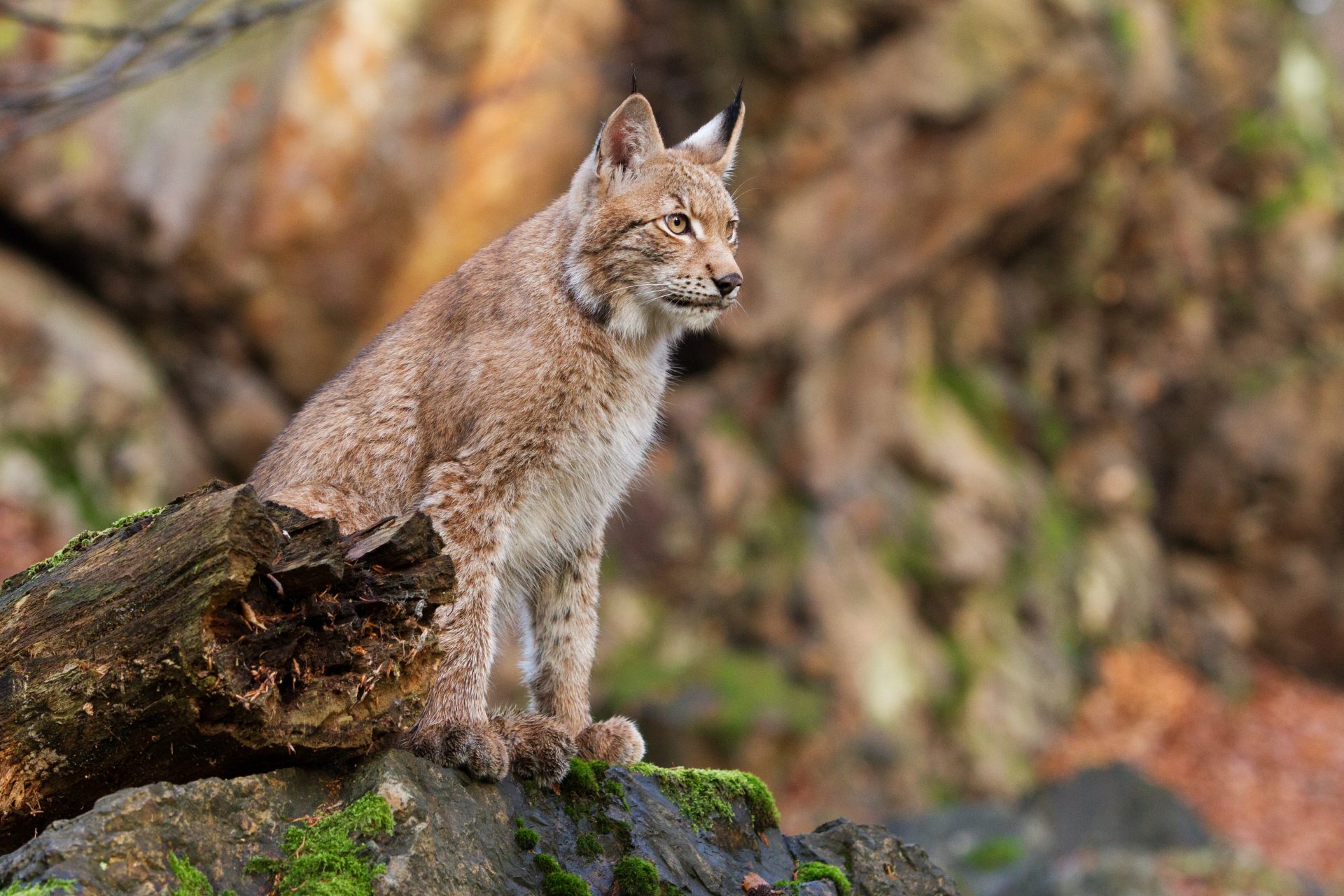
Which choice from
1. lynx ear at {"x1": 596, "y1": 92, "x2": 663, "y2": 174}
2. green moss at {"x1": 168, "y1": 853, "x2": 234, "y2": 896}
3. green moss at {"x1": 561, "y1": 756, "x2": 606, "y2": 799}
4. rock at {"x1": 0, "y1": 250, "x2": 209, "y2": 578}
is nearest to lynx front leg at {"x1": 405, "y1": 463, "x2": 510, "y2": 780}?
green moss at {"x1": 561, "y1": 756, "x2": 606, "y2": 799}

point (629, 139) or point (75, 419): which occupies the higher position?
point (75, 419)

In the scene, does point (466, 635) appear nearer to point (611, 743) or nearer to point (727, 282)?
point (611, 743)

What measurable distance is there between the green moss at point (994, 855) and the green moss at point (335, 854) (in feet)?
27.4

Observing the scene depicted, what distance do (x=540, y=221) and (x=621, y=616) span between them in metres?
8.14

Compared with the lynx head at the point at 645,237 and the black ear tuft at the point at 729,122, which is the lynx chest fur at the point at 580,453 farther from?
the black ear tuft at the point at 729,122

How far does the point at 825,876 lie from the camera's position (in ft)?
14.9

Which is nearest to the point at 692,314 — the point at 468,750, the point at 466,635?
the point at 466,635

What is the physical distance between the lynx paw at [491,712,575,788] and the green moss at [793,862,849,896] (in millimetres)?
951

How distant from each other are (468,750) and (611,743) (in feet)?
2.79

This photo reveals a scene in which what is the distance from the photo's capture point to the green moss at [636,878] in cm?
401

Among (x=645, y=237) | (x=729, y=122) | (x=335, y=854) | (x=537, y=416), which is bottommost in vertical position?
(x=335, y=854)

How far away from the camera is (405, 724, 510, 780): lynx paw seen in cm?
413

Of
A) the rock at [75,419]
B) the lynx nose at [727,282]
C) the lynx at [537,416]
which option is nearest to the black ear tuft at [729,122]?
the lynx at [537,416]

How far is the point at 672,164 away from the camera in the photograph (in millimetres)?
5695
